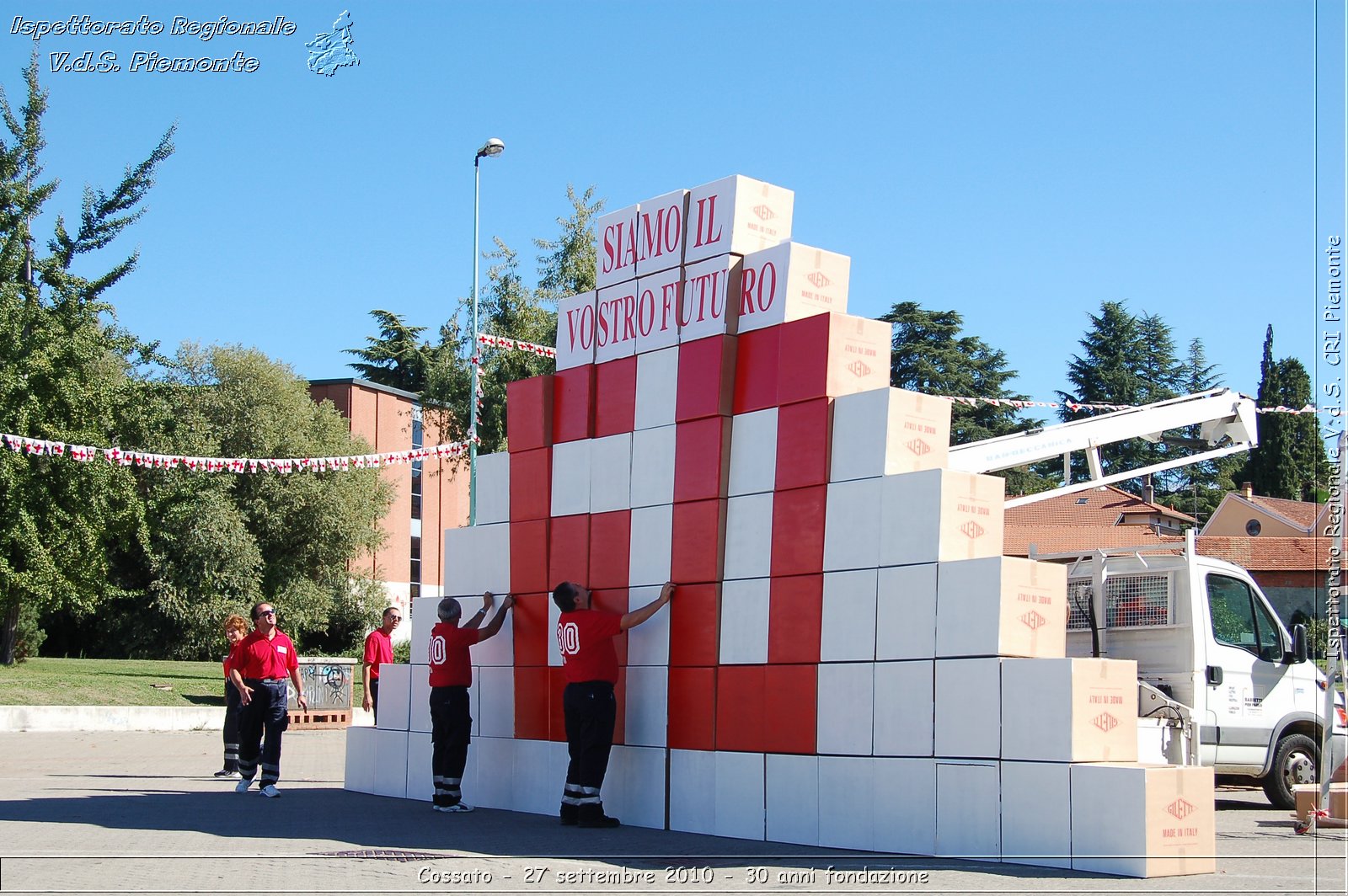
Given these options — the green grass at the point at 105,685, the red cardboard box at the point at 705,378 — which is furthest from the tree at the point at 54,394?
the red cardboard box at the point at 705,378

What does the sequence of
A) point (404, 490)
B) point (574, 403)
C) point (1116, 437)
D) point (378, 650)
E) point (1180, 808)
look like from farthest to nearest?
point (404, 490) < point (378, 650) < point (1116, 437) < point (574, 403) < point (1180, 808)

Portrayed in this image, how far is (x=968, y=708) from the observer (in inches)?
328

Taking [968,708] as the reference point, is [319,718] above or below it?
below

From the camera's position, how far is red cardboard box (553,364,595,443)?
1142 centimetres

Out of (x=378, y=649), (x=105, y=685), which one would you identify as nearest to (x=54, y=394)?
(x=105, y=685)

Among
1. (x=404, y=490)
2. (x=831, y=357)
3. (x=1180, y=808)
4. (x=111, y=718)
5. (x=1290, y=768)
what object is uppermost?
(x=404, y=490)

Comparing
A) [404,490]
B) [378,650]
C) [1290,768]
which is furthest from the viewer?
[404,490]

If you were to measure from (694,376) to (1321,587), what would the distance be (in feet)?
136

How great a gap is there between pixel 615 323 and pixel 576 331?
52 cm

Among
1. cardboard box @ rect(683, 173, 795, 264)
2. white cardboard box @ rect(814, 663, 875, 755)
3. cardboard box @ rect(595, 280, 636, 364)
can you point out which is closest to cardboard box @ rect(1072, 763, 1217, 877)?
white cardboard box @ rect(814, 663, 875, 755)

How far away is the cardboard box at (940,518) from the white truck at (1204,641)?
3.31 meters

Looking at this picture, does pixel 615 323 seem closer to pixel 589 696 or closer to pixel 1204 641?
pixel 589 696

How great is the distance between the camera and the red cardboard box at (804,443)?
373 inches

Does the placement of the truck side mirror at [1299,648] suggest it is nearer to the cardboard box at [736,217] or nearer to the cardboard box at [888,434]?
the cardboard box at [888,434]
